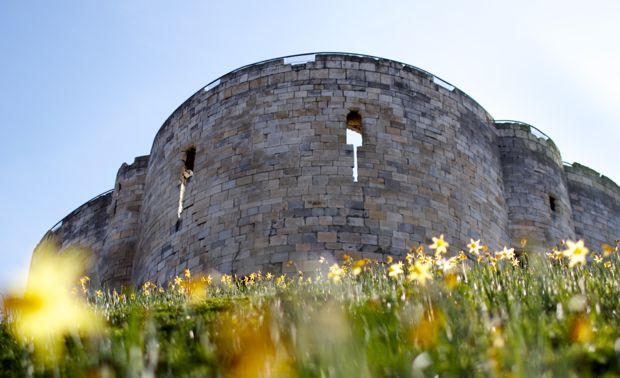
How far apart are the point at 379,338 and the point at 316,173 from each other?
7.81 meters

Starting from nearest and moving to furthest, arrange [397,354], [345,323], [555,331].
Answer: [397,354], [555,331], [345,323]

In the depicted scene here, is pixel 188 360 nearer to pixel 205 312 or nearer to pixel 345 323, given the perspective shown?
pixel 345 323

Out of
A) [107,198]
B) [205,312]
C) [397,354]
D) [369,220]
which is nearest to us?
[397,354]

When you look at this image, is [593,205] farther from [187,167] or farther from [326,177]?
[187,167]

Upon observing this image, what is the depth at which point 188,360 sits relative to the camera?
413 centimetres

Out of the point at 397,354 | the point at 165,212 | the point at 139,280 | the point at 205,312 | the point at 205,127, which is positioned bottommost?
the point at 397,354

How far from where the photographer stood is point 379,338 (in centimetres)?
423

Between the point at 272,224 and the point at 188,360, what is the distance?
24.5 feet

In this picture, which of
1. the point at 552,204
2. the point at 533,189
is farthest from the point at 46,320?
the point at 552,204

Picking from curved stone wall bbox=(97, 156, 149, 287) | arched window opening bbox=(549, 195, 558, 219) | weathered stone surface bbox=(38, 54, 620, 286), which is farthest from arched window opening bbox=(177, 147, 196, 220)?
arched window opening bbox=(549, 195, 558, 219)

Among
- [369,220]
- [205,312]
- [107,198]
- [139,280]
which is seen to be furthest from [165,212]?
[205,312]

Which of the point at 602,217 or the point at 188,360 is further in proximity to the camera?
the point at 602,217

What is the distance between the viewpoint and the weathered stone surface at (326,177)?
456 inches

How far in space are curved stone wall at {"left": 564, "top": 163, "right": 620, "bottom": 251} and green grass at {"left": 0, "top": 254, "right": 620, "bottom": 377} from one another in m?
10.7
